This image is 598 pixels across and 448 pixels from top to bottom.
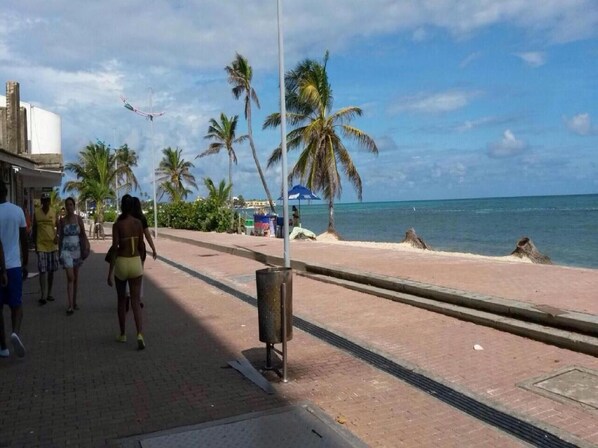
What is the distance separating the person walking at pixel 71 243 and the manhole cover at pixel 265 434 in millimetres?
5291

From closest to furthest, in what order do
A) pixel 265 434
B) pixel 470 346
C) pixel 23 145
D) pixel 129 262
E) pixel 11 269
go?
1. pixel 265 434
2. pixel 11 269
3. pixel 470 346
4. pixel 129 262
5. pixel 23 145

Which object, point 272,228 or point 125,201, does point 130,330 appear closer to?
point 125,201

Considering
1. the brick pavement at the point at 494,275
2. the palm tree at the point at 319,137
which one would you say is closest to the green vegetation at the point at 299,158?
the palm tree at the point at 319,137

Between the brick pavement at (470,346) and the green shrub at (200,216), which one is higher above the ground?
the green shrub at (200,216)

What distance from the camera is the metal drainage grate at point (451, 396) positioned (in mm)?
4125

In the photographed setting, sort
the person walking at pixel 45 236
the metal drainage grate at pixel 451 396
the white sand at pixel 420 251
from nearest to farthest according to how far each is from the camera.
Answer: the metal drainage grate at pixel 451 396 < the person walking at pixel 45 236 < the white sand at pixel 420 251

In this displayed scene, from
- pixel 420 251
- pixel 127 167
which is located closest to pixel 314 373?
pixel 420 251

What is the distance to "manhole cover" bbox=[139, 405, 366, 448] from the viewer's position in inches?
158

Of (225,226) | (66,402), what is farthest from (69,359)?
(225,226)

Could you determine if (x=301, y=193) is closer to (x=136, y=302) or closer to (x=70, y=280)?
(x=70, y=280)

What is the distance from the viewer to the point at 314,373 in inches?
224

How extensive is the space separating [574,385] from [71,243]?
7180mm

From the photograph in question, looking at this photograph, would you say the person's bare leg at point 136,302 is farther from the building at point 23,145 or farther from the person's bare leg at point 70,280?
the building at point 23,145

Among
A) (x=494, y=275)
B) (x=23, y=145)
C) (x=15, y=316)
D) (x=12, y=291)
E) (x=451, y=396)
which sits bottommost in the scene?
(x=451, y=396)
